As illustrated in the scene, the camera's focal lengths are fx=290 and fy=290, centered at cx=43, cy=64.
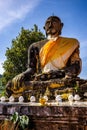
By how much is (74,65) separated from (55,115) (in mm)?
5549

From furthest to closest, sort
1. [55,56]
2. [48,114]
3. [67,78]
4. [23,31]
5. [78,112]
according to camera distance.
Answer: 1. [23,31]
2. [55,56]
3. [67,78]
4. [48,114]
5. [78,112]

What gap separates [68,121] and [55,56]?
6048 mm

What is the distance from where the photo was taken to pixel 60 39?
10.5 meters

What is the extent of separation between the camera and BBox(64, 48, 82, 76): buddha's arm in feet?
31.5

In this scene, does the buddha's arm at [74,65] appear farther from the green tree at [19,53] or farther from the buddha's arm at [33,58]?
the green tree at [19,53]

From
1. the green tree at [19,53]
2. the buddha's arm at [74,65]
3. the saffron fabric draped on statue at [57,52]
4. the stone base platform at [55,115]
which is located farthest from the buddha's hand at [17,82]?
the green tree at [19,53]

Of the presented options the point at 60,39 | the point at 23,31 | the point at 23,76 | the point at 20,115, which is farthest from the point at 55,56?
the point at 23,31

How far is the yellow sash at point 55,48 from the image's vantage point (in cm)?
1020

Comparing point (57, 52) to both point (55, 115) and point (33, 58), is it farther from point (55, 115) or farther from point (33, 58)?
point (55, 115)

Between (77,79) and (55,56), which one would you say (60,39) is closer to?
(55,56)

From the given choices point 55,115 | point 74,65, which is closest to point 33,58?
point 74,65

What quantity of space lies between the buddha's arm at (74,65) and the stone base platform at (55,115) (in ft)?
15.4

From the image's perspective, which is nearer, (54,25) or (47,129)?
(47,129)

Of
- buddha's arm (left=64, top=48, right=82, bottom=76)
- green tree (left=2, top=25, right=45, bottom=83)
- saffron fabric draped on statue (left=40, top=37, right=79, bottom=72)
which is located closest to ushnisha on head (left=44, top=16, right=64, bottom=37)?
saffron fabric draped on statue (left=40, top=37, right=79, bottom=72)
